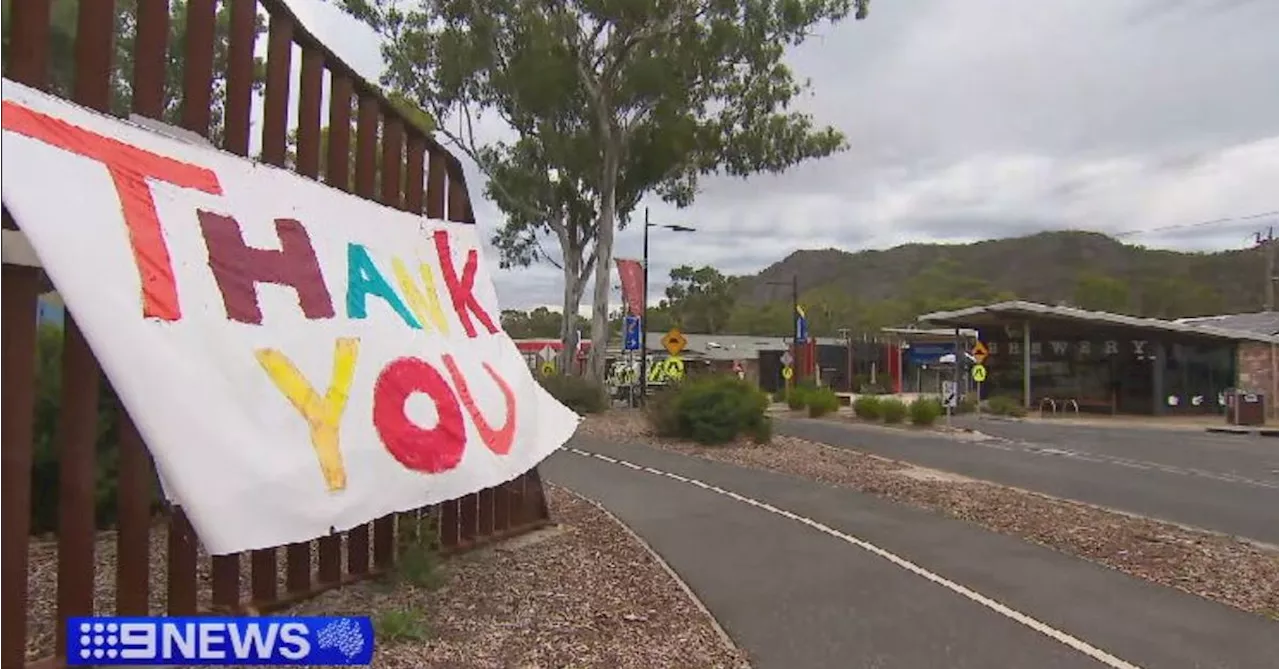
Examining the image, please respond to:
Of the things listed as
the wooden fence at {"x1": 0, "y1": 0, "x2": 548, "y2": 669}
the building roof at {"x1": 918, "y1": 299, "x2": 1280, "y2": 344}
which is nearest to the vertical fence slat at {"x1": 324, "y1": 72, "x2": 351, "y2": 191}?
the wooden fence at {"x1": 0, "y1": 0, "x2": 548, "y2": 669}

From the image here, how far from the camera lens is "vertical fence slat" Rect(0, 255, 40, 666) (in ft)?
13.8

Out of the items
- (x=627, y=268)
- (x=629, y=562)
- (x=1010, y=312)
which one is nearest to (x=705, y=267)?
(x=1010, y=312)

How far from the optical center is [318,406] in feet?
17.3

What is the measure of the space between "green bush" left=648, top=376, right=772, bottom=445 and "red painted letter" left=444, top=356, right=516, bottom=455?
13.1 meters

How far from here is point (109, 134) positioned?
4.61m

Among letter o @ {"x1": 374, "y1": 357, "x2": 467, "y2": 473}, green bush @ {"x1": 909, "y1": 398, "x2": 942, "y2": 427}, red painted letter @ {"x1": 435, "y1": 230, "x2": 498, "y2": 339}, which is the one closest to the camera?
letter o @ {"x1": 374, "y1": 357, "x2": 467, "y2": 473}

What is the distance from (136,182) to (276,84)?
1.53m

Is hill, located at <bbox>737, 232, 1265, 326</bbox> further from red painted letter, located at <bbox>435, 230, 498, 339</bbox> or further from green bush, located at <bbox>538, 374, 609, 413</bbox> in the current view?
red painted letter, located at <bbox>435, 230, 498, 339</bbox>

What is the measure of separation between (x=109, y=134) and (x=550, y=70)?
24832 millimetres

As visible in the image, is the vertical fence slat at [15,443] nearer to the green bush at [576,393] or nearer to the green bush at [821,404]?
the green bush at [576,393]

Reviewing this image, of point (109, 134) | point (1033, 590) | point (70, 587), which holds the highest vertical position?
point (109, 134)

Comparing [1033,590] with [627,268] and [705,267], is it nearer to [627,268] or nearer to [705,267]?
[627,268]

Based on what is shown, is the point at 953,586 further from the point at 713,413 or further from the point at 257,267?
the point at 713,413

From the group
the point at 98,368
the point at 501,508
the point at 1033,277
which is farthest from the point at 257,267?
the point at 1033,277
